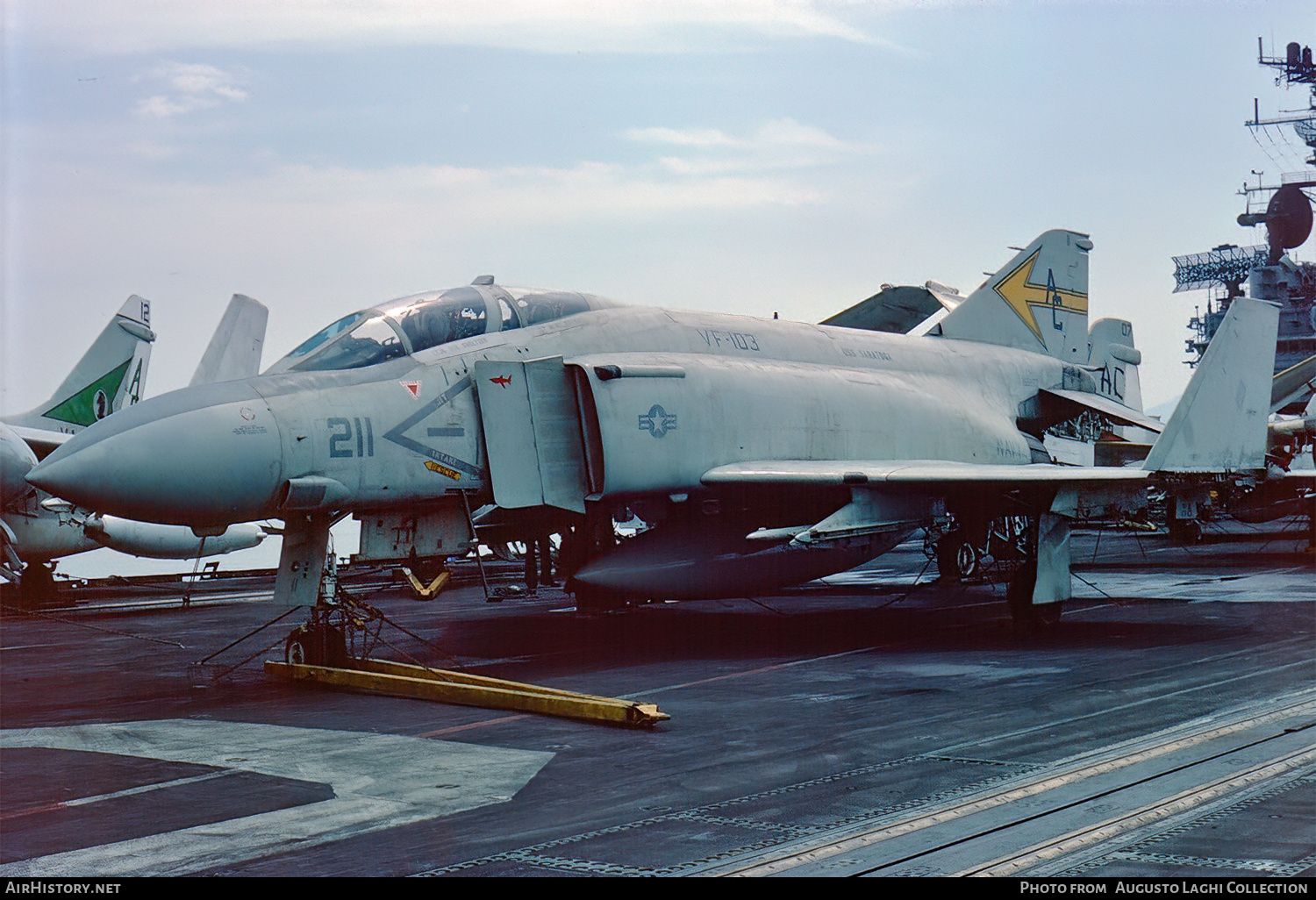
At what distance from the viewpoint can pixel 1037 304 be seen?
61.9 feet

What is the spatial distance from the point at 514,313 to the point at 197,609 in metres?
10.4

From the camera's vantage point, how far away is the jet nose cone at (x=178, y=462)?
8727mm

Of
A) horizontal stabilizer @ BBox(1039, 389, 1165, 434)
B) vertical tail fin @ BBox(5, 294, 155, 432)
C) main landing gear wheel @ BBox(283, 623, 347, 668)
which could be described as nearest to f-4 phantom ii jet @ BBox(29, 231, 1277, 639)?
main landing gear wheel @ BBox(283, 623, 347, 668)

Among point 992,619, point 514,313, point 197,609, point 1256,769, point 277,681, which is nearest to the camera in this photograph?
point 1256,769

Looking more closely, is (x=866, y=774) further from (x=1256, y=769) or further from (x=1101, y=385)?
(x=1101, y=385)

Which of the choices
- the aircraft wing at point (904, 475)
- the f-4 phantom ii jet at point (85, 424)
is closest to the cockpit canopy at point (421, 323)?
the aircraft wing at point (904, 475)

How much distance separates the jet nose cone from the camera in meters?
8.73

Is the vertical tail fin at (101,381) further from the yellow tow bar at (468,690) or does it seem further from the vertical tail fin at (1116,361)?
the vertical tail fin at (1116,361)

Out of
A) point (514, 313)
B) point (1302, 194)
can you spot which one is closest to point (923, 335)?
point (514, 313)

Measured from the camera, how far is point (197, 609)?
63.8ft

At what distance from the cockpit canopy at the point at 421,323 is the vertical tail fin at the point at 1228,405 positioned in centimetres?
626

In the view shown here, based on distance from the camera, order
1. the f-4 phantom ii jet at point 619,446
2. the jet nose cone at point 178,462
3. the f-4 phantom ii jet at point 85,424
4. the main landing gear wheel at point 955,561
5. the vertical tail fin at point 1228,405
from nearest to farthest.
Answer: the jet nose cone at point 178,462 < the f-4 phantom ii jet at point 619,446 < the vertical tail fin at point 1228,405 < the f-4 phantom ii jet at point 85,424 < the main landing gear wheel at point 955,561

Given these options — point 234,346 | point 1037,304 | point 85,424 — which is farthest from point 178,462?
point 85,424

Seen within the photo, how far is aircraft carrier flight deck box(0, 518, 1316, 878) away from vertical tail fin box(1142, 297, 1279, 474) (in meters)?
1.82
